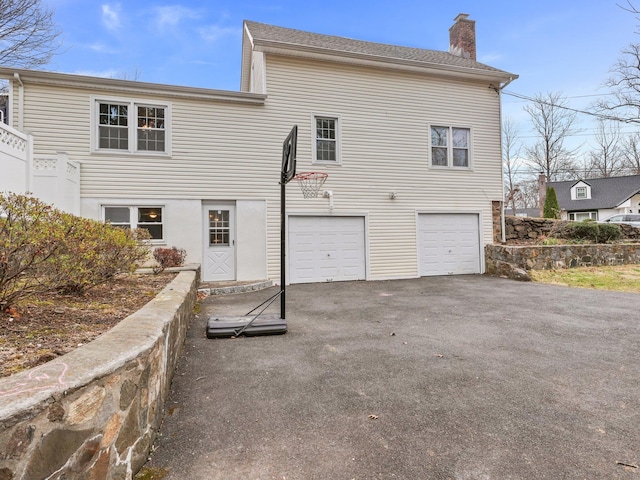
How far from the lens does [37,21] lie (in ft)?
43.6

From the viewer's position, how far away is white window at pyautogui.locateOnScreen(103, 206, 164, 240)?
27.3 feet

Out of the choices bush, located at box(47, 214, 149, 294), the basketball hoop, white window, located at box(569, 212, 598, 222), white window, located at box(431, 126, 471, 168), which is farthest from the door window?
white window, located at box(569, 212, 598, 222)

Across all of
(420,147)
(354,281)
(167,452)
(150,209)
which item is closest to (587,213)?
(420,147)

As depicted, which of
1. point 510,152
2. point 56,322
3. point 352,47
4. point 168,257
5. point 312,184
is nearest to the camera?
point 56,322

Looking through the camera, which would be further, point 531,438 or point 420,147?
point 420,147

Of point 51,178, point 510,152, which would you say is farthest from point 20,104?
point 510,152

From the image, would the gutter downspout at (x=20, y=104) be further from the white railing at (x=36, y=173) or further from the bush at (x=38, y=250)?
the bush at (x=38, y=250)

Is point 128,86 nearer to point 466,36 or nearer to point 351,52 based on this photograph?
point 351,52

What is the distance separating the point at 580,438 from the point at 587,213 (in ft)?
123

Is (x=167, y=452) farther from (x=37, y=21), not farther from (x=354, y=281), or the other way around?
(x=37, y=21)

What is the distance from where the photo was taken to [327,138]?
988 centimetres

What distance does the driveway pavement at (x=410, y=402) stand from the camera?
195 centimetres

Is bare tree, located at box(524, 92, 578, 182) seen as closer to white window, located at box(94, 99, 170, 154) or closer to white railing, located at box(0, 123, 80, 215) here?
white window, located at box(94, 99, 170, 154)

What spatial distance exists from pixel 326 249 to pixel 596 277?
24.2 feet
